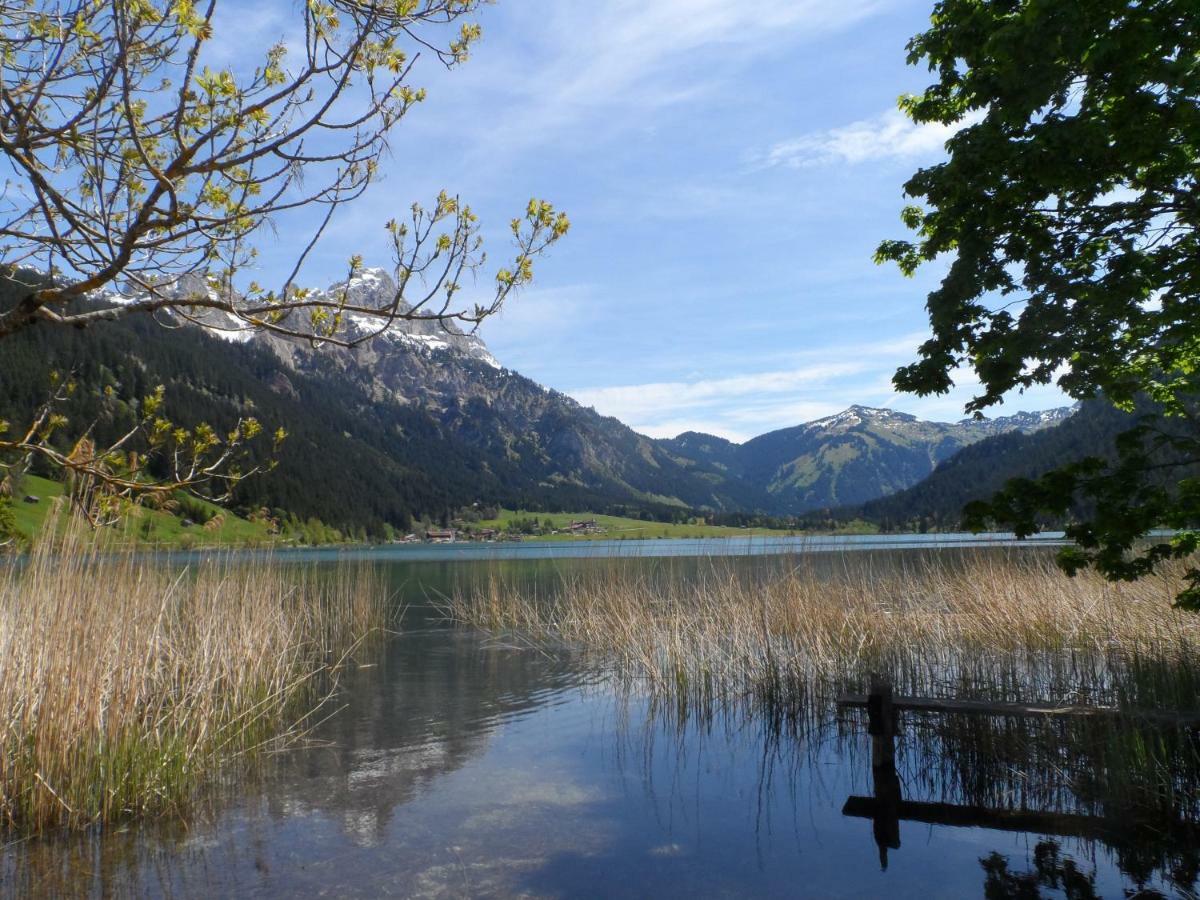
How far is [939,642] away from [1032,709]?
4.04m

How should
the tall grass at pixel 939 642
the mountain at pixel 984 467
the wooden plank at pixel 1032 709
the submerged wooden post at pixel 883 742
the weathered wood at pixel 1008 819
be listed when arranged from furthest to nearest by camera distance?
the mountain at pixel 984 467 < the tall grass at pixel 939 642 < the submerged wooden post at pixel 883 742 < the wooden plank at pixel 1032 709 < the weathered wood at pixel 1008 819

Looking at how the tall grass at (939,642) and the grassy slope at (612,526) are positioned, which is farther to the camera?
the grassy slope at (612,526)

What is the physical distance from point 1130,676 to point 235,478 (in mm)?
8493

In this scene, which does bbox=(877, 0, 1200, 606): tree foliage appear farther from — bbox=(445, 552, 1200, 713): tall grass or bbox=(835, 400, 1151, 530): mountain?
bbox=(835, 400, 1151, 530): mountain

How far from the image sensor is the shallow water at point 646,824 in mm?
5625

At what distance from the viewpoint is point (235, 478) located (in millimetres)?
5637

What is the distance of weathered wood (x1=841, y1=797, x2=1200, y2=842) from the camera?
6227mm

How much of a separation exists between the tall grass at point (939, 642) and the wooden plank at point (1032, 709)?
484 millimetres

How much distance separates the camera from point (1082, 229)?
586cm

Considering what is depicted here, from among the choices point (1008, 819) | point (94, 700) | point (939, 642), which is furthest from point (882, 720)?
point (94, 700)

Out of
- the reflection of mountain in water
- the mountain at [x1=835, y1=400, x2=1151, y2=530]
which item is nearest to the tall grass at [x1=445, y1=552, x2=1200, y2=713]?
the reflection of mountain in water

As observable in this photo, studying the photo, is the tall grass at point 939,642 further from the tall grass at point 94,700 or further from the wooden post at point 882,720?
the tall grass at point 94,700

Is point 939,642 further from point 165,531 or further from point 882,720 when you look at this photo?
point 165,531

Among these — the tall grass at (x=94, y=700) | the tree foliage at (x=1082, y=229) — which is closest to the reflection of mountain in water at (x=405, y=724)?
the tall grass at (x=94, y=700)
